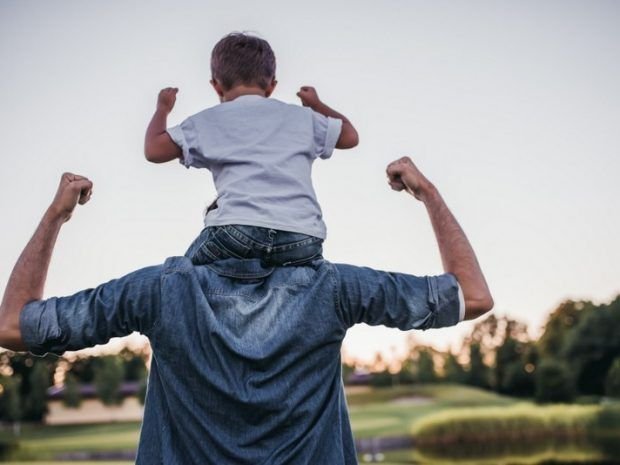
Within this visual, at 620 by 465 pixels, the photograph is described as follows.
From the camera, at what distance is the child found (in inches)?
67.9

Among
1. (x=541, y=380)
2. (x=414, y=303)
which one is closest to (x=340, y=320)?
(x=414, y=303)

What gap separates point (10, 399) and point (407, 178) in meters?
38.0

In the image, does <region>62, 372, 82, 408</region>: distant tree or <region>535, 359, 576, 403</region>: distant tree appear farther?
<region>535, 359, 576, 403</region>: distant tree

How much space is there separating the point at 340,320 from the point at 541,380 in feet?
146

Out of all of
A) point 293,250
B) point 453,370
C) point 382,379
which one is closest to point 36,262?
point 293,250

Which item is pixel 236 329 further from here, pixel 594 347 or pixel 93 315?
pixel 594 347

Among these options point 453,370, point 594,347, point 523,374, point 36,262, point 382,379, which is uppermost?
point 36,262

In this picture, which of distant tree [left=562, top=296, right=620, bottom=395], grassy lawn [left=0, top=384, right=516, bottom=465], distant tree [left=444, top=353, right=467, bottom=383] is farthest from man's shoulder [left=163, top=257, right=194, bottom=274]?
distant tree [left=562, top=296, right=620, bottom=395]

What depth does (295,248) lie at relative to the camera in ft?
5.64

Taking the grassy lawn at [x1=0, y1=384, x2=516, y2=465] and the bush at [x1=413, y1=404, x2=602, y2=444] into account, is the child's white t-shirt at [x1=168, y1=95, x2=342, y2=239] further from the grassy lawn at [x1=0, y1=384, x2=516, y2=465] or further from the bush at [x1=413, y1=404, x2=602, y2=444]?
the bush at [x1=413, y1=404, x2=602, y2=444]

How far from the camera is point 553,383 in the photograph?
42906 millimetres

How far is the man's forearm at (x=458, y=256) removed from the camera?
1.69 meters

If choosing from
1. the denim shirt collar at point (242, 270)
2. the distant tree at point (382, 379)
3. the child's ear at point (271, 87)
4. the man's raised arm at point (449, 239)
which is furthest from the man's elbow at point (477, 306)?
the distant tree at point (382, 379)

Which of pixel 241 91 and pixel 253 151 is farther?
pixel 241 91
